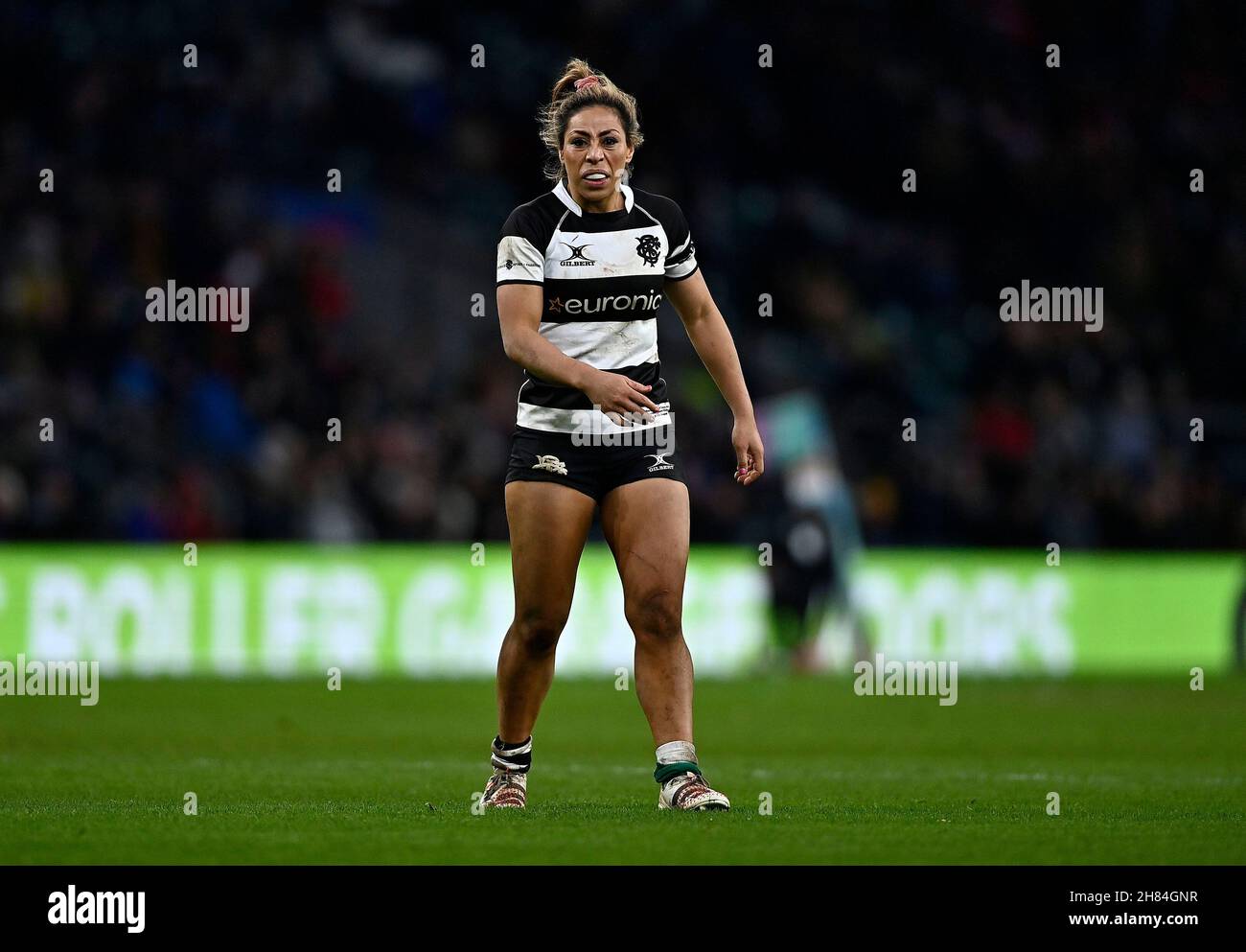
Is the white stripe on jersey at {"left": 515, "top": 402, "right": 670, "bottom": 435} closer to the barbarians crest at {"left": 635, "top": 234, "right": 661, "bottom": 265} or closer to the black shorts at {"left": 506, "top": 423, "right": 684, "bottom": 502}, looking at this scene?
the black shorts at {"left": 506, "top": 423, "right": 684, "bottom": 502}

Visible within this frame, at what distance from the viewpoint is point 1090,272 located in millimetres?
24672

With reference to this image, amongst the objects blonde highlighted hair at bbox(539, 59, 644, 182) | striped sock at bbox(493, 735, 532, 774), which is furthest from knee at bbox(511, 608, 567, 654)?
blonde highlighted hair at bbox(539, 59, 644, 182)

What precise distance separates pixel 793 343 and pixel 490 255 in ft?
12.2

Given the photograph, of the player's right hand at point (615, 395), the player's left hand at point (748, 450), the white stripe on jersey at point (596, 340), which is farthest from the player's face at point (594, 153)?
the player's left hand at point (748, 450)

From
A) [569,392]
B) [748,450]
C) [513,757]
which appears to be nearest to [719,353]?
[748,450]

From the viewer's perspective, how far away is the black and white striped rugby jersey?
7469 mm

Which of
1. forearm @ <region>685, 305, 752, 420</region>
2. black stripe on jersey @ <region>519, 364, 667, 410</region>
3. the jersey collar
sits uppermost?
the jersey collar

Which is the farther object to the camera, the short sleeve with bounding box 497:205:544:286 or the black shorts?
the black shorts

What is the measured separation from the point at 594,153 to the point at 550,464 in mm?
1165

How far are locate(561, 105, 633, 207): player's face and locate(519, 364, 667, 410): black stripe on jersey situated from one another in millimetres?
651

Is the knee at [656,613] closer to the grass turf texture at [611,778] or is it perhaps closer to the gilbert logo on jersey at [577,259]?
the grass turf texture at [611,778]

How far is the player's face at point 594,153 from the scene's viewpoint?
7.48 m
